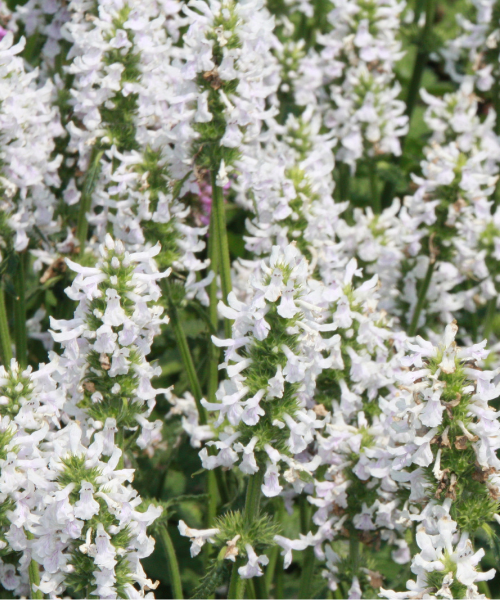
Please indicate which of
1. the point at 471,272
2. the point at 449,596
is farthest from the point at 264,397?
the point at 471,272

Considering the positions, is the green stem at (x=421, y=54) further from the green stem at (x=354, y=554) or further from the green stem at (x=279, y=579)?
the green stem at (x=354, y=554)

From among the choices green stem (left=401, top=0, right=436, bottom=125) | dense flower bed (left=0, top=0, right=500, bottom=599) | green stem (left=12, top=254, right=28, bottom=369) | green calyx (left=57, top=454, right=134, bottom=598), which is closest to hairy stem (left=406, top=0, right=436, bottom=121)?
green stem (left=401, top=0, right=436, bottom=125)

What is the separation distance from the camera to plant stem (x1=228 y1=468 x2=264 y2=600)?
3.53 m

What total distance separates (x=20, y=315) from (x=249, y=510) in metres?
1.71

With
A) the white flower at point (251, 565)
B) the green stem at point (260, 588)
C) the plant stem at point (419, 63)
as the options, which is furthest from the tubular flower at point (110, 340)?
the plant stem at point (419, 63)

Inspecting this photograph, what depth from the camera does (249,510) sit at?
361cm

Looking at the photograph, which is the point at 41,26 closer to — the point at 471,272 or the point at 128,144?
the point at 128,144

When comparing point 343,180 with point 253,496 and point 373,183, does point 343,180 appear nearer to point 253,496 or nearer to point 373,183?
point 373,183

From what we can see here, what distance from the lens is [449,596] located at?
2.93 meters

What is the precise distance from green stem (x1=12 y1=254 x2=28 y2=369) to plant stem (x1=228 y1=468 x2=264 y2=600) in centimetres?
152

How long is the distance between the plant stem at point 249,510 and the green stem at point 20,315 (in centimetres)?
152

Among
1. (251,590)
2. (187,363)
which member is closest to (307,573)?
(251,590)

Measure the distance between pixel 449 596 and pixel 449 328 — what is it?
90cm

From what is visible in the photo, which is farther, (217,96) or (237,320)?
(217,96)
